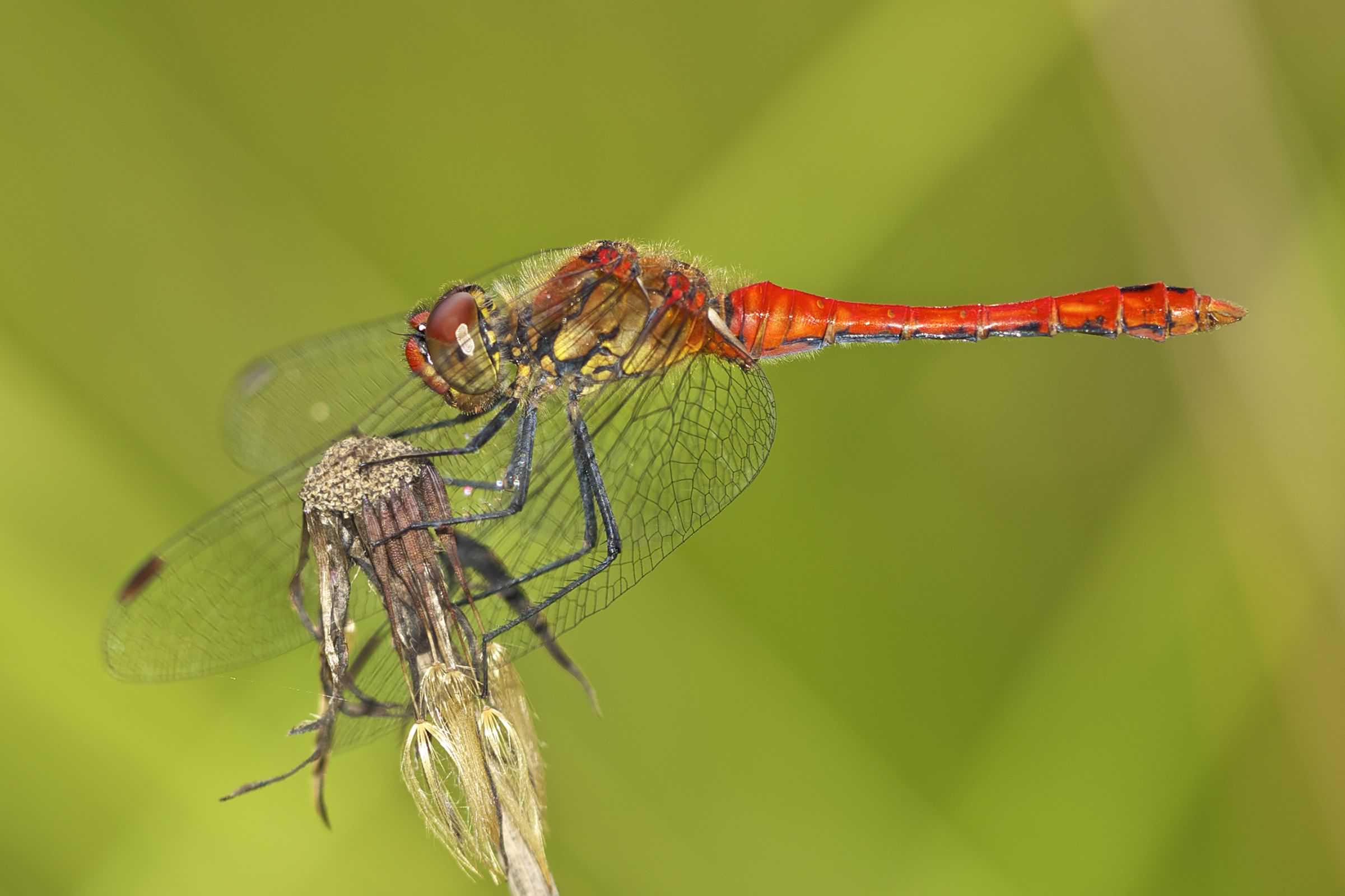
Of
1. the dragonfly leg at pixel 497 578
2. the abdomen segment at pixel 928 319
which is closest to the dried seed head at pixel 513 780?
the dragonfly leg at pixel 497 578

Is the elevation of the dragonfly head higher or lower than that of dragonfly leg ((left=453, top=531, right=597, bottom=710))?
higher

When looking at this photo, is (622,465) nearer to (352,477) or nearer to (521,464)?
(521,464)

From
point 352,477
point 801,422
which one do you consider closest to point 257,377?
point 352,477

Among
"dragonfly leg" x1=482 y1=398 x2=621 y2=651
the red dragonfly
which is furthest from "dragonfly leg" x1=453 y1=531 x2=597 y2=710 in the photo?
"dragonfly leg" x1=482 y1=398 x2=621 y2=651

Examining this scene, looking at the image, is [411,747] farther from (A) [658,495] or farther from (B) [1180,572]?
(B) [1180,572]

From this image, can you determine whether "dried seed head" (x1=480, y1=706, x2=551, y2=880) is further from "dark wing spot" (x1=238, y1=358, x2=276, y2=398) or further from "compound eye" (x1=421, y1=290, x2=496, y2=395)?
"dark wing spot" (x1=238, y1=358, x2=276, y2=398)

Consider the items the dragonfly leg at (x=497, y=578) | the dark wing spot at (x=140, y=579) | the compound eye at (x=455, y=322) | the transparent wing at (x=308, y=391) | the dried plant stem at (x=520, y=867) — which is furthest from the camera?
the transparent wing at (x=308, y=391)

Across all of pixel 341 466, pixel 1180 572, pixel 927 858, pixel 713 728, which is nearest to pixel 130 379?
pixel 341 466

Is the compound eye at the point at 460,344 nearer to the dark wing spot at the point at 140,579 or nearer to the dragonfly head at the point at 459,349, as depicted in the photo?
the dragonfly head at the point at 459,349
